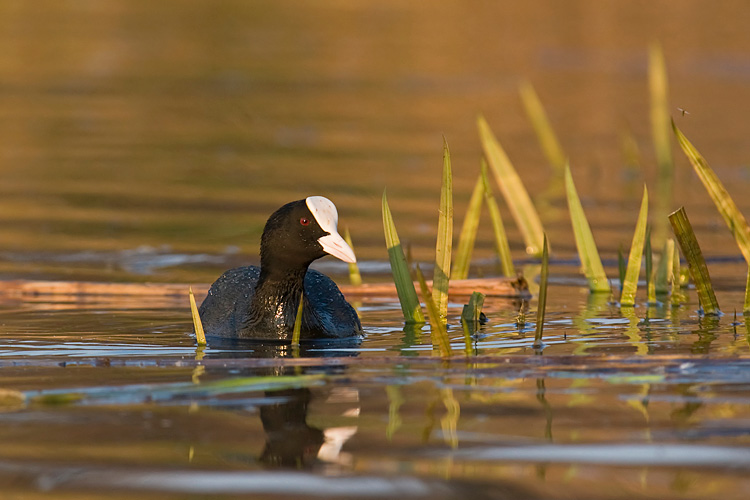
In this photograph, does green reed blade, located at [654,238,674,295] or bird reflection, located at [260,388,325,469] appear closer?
bird reflection, located at [260,388,325,469]

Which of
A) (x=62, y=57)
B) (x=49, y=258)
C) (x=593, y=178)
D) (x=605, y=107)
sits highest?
(x=62, y=57)

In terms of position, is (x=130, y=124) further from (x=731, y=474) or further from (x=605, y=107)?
(x=731, y=474)

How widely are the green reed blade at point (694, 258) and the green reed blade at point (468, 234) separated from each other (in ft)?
4.01

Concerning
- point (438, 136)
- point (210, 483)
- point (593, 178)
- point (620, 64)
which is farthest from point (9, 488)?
point (620, 64)

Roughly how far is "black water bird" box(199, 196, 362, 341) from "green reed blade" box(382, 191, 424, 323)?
221mm

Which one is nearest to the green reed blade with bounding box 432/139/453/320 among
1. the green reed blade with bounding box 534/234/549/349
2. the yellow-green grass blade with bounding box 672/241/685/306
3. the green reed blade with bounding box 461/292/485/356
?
the green reed blade with bounding box 461/292/485/356

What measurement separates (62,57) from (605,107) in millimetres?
9658

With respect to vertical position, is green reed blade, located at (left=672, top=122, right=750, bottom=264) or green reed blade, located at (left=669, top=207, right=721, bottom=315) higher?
green reed blade, located at (left=672, top=122, right=750, bottom=264)

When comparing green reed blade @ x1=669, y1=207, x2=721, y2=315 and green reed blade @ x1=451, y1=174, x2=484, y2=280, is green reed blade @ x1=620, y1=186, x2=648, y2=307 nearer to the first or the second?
green reed blade @ x1=669, y1=207, x2=721, y2=315

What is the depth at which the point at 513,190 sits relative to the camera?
8477 millimetres

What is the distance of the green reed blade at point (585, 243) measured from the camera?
7.40 m

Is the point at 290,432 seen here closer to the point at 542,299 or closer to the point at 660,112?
the point at 542,299

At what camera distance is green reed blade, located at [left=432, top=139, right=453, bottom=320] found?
6234mm

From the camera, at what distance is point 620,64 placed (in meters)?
23.6
